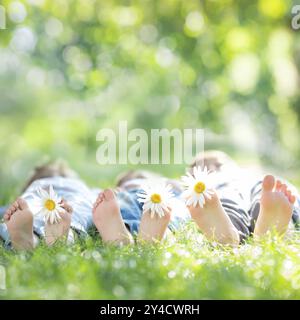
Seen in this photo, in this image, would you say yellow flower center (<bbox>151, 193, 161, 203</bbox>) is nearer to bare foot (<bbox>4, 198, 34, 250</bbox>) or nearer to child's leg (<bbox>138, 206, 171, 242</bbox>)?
child's leg (<bbox>138, 206, 171, 242</bbox>)

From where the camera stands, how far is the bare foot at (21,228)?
6.21 feet

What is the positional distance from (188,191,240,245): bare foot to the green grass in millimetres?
34

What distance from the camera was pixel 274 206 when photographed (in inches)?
72.6

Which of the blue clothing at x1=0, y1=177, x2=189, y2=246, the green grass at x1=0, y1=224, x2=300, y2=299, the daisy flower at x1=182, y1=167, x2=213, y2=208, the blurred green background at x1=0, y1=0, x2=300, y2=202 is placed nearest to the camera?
the green grass at x1=0, y1=224, x2=300, y2=299

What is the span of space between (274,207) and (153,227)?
369mm

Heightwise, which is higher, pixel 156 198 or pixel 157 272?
pixel 156 198

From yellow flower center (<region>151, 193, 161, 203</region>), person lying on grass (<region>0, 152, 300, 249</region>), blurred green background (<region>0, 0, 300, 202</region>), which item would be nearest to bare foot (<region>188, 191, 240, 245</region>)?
person lying on grass (<region>0, 152, 300, 249</region>)

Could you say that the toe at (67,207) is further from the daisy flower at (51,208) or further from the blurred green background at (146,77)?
the blurred green background at (146,77)

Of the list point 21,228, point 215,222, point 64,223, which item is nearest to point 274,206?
point 215,222

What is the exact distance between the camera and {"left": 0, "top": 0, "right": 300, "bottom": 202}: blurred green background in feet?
19.6

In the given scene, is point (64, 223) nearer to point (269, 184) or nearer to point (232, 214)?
point (232, 214)

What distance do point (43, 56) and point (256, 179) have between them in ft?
19.8

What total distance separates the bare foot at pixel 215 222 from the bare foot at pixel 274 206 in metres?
0.09
